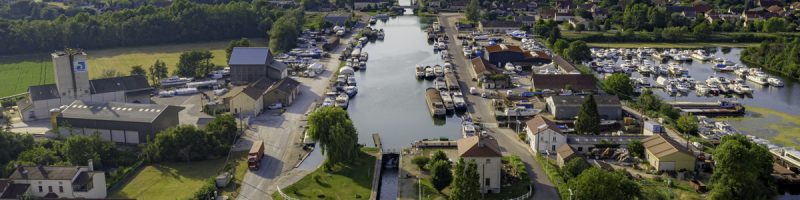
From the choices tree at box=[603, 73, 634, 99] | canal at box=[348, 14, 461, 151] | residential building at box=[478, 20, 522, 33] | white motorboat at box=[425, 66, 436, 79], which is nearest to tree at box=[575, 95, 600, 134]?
canal at box=[348, 14, 461, 151]

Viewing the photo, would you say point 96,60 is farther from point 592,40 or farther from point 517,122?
point 592,40

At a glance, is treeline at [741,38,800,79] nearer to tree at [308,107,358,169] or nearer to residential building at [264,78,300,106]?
residential building at [264,78,300,106]

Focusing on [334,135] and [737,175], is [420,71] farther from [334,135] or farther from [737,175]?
[737,175]

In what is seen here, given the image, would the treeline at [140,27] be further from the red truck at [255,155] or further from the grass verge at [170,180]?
the red truck at [255,155]

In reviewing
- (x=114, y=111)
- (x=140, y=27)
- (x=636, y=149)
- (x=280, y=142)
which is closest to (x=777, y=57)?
(x=636, y=149)

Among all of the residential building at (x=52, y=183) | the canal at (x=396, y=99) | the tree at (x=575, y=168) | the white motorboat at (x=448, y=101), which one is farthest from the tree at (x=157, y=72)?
the tree at (x=575, y=168)
